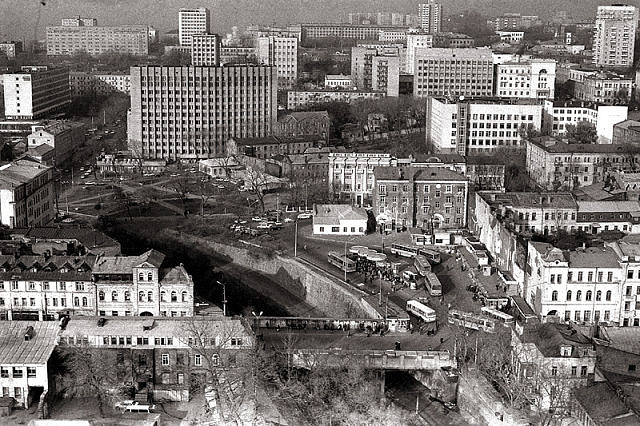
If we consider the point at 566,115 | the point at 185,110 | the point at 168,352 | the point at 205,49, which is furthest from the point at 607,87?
the point at 168,352

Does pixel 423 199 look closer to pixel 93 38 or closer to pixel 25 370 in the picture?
pixel 25 370

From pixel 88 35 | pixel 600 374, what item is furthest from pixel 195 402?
pixel 88 35

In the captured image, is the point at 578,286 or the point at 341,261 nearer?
the point at 578,286

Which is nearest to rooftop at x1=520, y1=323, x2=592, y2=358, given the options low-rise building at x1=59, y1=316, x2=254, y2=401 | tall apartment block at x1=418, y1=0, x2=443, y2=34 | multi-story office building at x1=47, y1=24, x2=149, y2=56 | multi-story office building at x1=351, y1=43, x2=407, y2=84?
low-rise building at x1=59, y1=316, x2=254, y2=401

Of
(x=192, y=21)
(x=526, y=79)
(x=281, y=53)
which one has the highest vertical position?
(x=192, y=21)

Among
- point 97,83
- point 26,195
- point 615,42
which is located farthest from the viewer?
point 615,42

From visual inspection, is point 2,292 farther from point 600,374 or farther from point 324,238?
point 600,374

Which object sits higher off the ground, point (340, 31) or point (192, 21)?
point (192, 21)

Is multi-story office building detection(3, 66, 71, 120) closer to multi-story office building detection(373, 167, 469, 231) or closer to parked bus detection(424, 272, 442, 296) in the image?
multi-story office building detection(373, 167, 469, 231)
